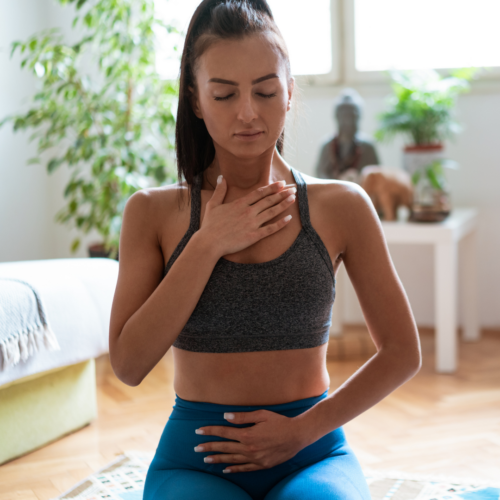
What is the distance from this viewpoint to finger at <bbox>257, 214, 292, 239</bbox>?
0.91 m

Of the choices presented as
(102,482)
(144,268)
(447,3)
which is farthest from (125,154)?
(144,268)

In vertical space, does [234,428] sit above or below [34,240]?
above

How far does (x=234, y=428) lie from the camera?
2.99 feet

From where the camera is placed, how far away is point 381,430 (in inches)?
77.6

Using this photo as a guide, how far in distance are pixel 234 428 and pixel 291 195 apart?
34cm

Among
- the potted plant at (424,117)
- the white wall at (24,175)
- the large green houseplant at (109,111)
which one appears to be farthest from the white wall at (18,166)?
the potted plant at (424,117)

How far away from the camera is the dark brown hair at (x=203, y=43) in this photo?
0.90 metres

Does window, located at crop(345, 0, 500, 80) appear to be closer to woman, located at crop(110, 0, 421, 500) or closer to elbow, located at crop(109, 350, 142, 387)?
woman, located at crop(110, 0, 421, 500)

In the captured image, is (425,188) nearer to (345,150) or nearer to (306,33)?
(345,150)

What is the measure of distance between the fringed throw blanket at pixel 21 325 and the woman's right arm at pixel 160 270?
0.80 m

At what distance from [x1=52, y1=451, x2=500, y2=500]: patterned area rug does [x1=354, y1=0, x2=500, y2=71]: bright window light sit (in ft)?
6.95

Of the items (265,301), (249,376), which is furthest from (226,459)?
(265,301)

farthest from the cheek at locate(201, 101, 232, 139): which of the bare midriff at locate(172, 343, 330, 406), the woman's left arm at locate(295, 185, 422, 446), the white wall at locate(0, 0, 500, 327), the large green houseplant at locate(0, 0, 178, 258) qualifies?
the white wall at locate(0, 0, 500, 327)

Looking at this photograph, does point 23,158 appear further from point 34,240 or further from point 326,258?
point 326,258
